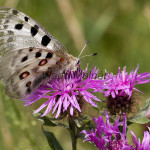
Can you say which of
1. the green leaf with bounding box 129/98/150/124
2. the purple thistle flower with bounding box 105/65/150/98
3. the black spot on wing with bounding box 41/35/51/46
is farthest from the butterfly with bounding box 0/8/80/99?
the green leaf with bounding box 129/98/150/124

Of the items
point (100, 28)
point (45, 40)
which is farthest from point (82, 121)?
point (100, 28)

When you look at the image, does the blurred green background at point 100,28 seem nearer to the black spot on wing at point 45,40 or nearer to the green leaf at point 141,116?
the black spot on wing at point 45,40

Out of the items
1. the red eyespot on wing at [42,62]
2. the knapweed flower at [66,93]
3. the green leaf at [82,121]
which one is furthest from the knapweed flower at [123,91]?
the red eyespot on wing at [42,62]

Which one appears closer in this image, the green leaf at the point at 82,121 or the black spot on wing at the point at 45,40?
the green leaf at the point at 82,121

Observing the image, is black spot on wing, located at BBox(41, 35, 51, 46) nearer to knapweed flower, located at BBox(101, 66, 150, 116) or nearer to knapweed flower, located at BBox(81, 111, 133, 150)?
knapweed flower, located at BBox(101, 66, 150, 116)

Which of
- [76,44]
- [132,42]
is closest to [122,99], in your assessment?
[76,44]

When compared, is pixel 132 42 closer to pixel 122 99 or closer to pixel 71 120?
pixel 122 99

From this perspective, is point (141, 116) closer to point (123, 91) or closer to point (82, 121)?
point (123, 91)
